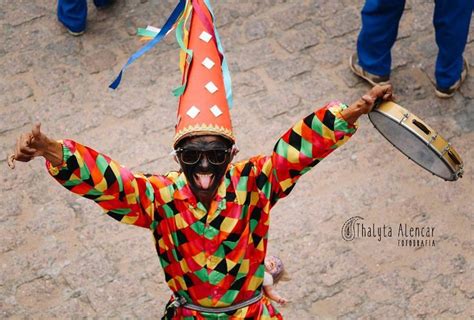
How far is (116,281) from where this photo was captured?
539 cm

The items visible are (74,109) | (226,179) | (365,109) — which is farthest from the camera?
(74,109)

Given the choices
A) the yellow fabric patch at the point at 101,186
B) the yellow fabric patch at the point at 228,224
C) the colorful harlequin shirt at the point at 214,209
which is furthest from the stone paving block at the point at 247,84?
the yellow fabric patch at the point at 101,186

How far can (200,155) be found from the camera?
389 cm

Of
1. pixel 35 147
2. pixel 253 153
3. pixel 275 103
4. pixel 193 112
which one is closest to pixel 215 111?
pixel 193 112

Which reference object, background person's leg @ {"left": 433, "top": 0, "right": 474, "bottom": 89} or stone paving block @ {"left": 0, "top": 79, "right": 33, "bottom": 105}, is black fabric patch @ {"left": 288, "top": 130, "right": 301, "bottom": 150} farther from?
stone paving block @ {"left": 0, "top": 79, "right": 33, "bottom": 105}

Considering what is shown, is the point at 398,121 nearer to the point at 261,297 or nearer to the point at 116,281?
the point at 261,297

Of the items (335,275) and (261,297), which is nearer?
(261,297)

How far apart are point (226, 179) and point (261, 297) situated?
0.55 metres

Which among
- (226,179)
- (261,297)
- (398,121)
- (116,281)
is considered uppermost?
(398,121)

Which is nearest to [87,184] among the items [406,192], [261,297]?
[261,297]

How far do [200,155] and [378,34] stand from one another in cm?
257

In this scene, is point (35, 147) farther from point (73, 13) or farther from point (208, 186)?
point (73, 13)

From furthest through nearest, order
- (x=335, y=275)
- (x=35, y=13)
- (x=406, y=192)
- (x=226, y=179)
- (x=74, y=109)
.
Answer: (x=35, y=13), (x=74, y=109), (x=406, y=192), (x=335, y=275), (x=226, y=179)

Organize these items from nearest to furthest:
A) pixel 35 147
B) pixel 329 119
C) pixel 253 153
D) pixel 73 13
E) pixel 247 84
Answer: pixel 35 147
pixel 329 119
pixel 253 153
pixel 247 84
pixel 73 13
